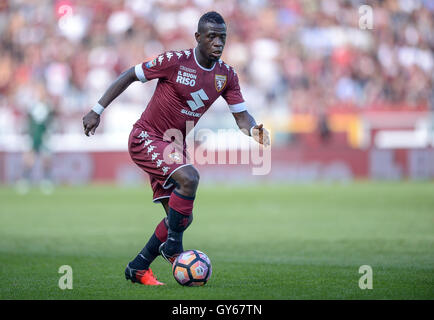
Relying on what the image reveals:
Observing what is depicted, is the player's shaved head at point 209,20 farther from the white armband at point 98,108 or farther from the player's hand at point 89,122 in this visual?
the player's hand at point 89,122

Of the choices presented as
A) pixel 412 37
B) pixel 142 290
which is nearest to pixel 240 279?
pixel 142 290

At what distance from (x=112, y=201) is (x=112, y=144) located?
248 inches

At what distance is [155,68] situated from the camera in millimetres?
7066

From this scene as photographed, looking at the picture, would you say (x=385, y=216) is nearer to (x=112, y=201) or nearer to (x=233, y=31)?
(x=112, y=201)

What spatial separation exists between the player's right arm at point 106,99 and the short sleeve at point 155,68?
0.06 meters

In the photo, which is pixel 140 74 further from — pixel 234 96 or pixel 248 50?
Result: pixel 248 50

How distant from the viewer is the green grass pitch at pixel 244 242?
6.58m

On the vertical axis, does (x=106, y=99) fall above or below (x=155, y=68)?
below

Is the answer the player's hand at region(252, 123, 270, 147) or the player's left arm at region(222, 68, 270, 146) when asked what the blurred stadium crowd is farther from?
the player's hand at region(252, 123, 270, 147)

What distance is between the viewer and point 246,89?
25.0 m

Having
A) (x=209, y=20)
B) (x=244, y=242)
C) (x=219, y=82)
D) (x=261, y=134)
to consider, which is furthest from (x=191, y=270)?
(x=244, y=242)

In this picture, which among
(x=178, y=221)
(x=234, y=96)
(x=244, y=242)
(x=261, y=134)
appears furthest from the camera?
(x=244, y=242)

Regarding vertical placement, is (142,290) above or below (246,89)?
below

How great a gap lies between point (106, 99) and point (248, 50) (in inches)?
784
